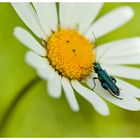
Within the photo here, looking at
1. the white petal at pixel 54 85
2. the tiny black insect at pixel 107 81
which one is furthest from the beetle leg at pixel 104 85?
the white petal at pixel 54 85

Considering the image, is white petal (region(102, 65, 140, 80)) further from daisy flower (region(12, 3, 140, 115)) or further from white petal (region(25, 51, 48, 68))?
white petal (region(25, 51, 48, 68))

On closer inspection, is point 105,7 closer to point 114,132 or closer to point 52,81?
point 114,132

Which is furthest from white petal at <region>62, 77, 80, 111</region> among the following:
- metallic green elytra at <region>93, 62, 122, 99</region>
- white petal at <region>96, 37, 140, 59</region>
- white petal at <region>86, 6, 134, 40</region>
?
white petal at <region>86, 6, 134, 40</region>

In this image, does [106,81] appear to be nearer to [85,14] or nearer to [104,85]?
[104,85]

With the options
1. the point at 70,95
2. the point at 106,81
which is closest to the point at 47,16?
the point at 106,81

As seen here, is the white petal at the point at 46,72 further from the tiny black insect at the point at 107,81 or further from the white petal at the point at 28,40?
the tiny black insect at the point at 107,81

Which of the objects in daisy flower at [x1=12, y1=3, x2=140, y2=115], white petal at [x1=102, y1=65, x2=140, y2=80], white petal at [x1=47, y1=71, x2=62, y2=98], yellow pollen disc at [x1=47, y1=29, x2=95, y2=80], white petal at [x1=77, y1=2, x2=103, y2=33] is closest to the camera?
white petal at [x1=47, y1=71, x2=62, y2=98]

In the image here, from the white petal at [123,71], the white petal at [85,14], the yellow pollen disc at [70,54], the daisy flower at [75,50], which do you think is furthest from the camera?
the white petal at [85,14]
